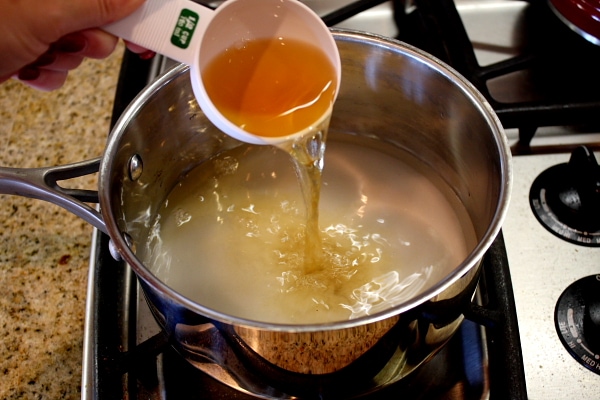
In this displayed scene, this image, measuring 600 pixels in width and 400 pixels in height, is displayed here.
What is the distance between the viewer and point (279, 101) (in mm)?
703

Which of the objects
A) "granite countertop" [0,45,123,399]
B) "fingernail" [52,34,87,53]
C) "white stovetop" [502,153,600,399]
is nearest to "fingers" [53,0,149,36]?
"fingernail" [52,34,87,53]

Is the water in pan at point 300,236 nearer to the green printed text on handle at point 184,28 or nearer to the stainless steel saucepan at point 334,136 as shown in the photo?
the stainless steel saucepan at point 334,136

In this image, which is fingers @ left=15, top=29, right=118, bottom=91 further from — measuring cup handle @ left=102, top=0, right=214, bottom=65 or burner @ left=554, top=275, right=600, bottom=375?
burner @ left=554, top=275, right=600, bottom=375

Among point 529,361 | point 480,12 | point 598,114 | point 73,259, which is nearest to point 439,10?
point 480,12

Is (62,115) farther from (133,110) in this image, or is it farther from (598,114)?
(598,114)

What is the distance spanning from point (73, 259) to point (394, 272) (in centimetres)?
43

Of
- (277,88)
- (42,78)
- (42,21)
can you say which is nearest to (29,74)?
(42,78)

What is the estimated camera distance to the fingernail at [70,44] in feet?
2.36

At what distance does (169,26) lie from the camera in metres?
0.61

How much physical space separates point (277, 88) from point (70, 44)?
274mm

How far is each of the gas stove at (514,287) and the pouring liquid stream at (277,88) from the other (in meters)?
0.21

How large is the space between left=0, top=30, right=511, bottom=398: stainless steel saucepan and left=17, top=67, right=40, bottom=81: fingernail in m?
0.18

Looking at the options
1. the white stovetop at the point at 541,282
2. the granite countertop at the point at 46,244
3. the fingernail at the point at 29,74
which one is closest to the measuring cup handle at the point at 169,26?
the fingernail at the point at 29,74

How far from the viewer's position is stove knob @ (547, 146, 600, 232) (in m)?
0.70
